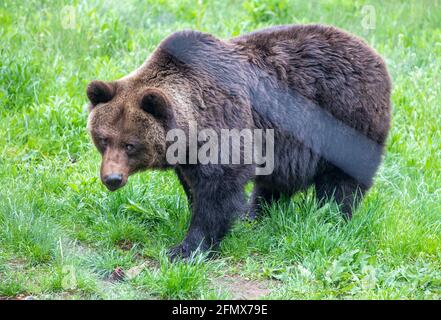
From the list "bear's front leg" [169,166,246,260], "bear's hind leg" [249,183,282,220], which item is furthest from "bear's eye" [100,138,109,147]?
"bear's hind leg" [249,183,282,220]

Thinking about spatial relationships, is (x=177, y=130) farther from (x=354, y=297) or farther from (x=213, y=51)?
(x=354, y=297)

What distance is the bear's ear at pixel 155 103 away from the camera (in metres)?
6.16

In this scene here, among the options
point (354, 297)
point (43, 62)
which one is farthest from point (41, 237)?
point (43, 62)

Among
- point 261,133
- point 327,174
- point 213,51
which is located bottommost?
point 327,174

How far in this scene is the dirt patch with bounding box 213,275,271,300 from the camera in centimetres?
Answer: 592

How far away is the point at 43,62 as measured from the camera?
958 centimetres

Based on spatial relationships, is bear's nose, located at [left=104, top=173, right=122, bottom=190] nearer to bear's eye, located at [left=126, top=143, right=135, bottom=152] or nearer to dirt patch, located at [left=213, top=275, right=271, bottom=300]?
bear's eye, located at [left=126, top=143, right=135, bottom=152]

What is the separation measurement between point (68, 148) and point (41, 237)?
205cm

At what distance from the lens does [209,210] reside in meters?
6.48

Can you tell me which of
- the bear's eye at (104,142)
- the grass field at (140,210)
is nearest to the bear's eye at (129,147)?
the bear's eye at (104,142)

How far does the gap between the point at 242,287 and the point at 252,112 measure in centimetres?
167

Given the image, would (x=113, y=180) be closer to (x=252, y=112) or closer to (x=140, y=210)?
(x=140, y=210)

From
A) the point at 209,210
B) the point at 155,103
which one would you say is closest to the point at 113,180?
the point at 155,103

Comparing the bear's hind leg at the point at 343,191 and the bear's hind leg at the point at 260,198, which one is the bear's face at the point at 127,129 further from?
the bear's hind leg at the point at 343,191
